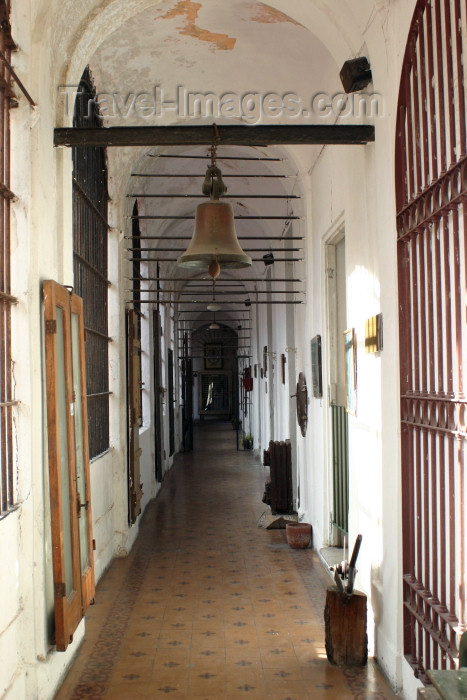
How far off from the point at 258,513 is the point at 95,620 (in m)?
4.89

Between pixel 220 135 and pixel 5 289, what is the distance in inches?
70.0

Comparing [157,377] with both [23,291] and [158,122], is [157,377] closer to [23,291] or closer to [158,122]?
[158,122]

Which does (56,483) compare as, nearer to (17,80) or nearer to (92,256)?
(17,80)

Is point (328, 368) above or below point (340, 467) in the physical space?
above

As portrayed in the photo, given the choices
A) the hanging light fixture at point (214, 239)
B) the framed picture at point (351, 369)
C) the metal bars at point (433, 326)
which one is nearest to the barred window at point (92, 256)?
the hanging light fixture at point (214, 239)

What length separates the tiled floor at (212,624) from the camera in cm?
433

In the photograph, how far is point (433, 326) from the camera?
354 cm

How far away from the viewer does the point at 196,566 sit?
24.0 ft

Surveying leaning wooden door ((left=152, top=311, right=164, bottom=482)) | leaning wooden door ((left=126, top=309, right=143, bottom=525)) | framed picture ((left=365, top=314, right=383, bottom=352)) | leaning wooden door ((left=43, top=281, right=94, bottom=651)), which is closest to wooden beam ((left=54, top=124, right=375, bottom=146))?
leaning wooden door ((left=43, top=281, right=94, bottom=651))

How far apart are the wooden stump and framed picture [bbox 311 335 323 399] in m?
3.13

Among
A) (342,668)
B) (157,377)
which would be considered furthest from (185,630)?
(157,377)

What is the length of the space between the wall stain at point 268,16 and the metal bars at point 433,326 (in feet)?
9.25

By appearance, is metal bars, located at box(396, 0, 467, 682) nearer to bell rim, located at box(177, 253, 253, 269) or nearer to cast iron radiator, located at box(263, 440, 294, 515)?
bell rim, located at box(177, 253, 253, 269)

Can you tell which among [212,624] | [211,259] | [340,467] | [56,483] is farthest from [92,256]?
[212,624]
